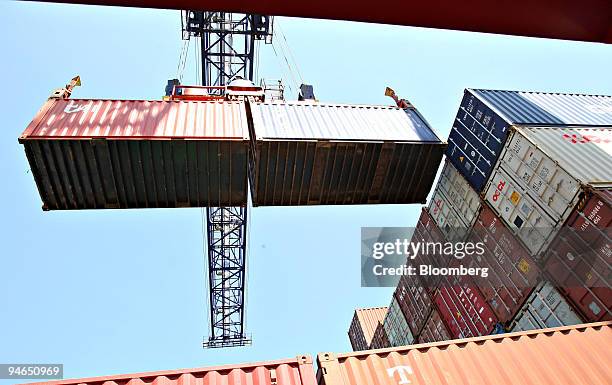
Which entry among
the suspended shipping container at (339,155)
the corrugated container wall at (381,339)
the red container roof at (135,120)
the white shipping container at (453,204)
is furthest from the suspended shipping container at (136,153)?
the corrugated container wall at (381,339)

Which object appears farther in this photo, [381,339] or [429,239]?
[381,339]

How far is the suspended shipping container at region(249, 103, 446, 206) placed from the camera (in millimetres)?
12758

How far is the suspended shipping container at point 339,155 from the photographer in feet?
41.9

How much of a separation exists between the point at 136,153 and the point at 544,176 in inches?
499

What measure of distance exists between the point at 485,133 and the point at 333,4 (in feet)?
42.0

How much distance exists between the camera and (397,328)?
847 inches

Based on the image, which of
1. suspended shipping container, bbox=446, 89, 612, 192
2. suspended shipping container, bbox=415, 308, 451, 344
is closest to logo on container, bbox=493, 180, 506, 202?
suspended shipping container, bbox=446, 89, 612, 192

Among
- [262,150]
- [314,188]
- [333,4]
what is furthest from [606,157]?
[333,4]

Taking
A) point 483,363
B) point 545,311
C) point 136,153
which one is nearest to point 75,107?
point 136,153

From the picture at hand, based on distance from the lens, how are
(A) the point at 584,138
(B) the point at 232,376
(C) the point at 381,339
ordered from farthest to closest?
(C) the point at 381,339 < (A) the point at 584,138 < (B) the point at 232,376

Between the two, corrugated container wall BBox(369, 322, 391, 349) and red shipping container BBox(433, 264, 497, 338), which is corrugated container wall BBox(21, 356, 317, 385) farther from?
corrugated container wall BBox(369, 322, 391, 349)

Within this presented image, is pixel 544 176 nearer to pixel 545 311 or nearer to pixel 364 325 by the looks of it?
pixel 545 311

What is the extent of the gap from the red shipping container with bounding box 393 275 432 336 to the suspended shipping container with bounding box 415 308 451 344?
0.78 ft

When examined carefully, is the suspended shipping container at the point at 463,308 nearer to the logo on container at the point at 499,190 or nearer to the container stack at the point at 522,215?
the container stack at the point at 522,215
